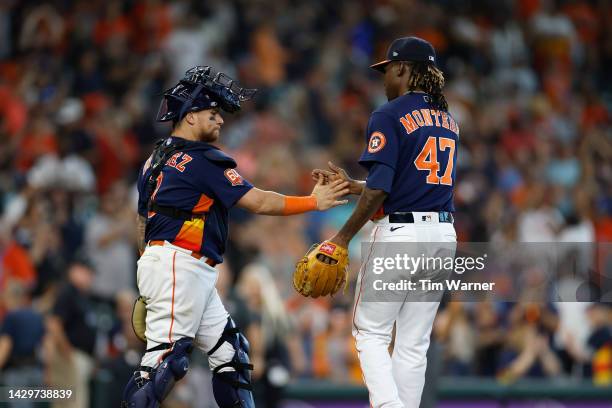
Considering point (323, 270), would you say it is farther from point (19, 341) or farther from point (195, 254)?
point (19, 341)

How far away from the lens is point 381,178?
20.9ft

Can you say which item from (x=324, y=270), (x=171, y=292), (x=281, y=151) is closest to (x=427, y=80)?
(x=324, y=270)

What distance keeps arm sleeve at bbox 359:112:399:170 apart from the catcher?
0.48m

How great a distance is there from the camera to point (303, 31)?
610 inches

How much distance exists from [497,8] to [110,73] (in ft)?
20.9

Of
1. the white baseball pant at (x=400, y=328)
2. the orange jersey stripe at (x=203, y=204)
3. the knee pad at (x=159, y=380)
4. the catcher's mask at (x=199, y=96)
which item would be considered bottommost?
the knee pad at (x=159, y=380)

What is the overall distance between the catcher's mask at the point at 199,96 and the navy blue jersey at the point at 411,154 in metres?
0.85

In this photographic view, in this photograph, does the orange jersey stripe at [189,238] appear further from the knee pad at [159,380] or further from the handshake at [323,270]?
the handshake at [323,270]

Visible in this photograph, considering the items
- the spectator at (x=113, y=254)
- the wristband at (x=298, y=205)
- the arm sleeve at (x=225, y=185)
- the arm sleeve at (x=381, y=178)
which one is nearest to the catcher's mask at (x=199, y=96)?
the arm sleeve at (x=225, y=185)

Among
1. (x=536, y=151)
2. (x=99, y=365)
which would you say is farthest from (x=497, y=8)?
(x=99, y=365)

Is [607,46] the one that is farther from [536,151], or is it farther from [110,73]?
[110,73]

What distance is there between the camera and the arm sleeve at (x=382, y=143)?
6391 millimetres

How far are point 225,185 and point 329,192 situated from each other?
701 millimetres

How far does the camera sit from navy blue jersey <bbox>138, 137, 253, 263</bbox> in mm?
6422
